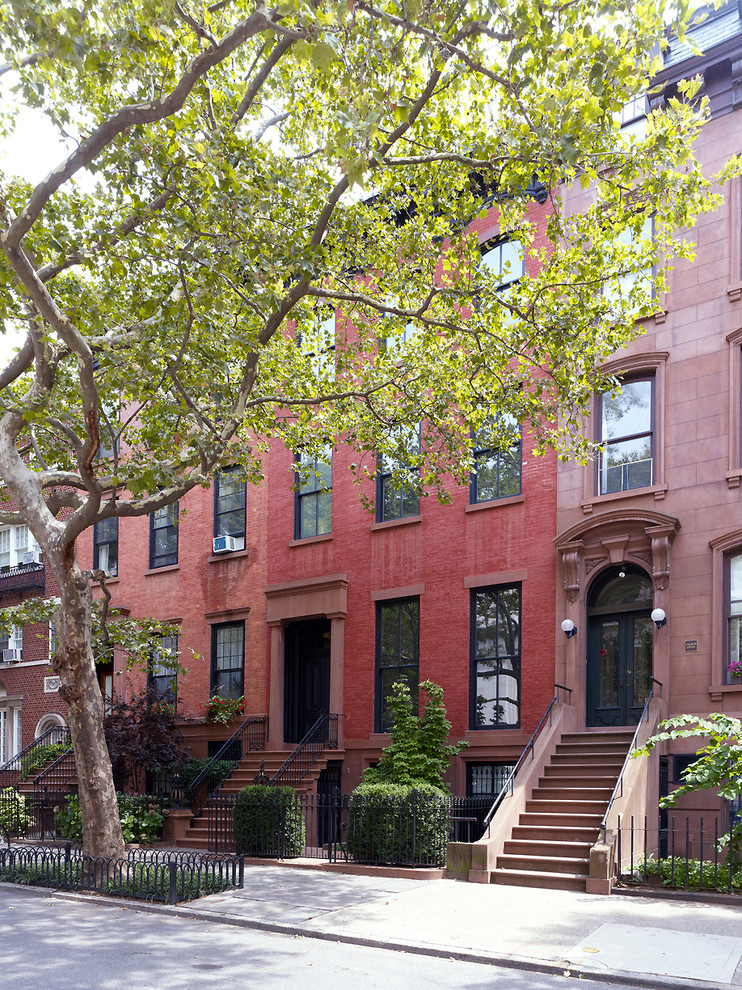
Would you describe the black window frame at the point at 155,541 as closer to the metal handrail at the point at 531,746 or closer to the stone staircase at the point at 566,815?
the metal handrail at the point at 531,746

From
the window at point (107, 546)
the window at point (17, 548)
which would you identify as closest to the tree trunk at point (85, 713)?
the window at point (107, 546)

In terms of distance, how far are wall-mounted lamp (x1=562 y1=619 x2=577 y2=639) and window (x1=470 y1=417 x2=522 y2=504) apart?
2.74 metres

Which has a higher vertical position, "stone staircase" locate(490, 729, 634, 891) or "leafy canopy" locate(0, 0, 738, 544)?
"leafy canopy" locate(0, 0, 738, 544)

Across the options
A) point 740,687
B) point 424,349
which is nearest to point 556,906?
point 740,687

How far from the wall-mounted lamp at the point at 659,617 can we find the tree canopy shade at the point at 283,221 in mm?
3543

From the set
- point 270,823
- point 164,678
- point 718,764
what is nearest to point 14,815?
point 164,678

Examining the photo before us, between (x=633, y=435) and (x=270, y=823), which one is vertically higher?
(x=633, y=435)

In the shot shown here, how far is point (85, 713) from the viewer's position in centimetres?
1319

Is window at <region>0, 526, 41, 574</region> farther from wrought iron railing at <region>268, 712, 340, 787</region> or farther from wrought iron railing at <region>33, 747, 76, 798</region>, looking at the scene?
wrought iron railing at <region>268, 712, 340, 787</region>

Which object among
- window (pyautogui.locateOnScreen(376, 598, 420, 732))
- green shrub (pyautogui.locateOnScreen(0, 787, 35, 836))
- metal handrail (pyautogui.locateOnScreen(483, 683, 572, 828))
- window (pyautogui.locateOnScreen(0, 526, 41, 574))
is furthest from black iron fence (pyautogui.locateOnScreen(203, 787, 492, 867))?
window (pyautogui.locateOnScreen(0, 526, 41, 574))

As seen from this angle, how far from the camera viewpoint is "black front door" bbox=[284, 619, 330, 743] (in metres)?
21.0

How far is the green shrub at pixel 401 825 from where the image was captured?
1419 cm

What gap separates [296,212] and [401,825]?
8.64 metres

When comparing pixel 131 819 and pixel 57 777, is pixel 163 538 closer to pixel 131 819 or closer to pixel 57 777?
pixel 57 777
